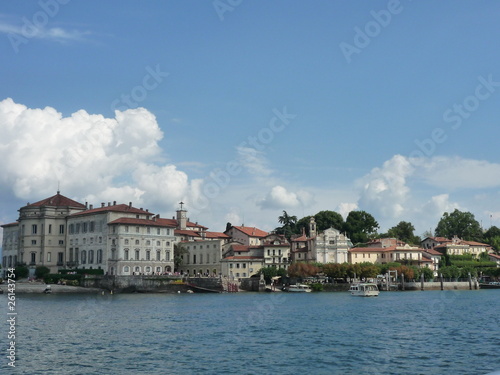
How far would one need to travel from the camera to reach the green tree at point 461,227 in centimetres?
16338

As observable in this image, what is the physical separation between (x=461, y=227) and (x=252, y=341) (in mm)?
140195

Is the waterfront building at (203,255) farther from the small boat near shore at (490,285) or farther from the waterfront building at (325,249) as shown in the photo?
the small boat near shore at (490,285)

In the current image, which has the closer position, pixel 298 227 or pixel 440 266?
pixel 440 266

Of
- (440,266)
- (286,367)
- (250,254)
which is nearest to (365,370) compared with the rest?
(286,367)

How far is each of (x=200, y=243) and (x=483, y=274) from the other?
61195mm

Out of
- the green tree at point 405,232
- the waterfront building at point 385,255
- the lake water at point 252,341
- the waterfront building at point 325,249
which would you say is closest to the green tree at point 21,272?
the lake water at point 252,341

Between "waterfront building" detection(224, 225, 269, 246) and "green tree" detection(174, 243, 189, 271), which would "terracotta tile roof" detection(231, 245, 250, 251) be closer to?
"waterfront building" detection(224, 225, 269, 246)

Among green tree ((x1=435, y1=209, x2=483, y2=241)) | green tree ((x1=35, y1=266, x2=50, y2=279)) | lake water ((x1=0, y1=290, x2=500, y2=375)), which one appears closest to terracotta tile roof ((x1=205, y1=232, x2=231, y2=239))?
green tree ((x1=35, y1=266, x2=50, y2=279))

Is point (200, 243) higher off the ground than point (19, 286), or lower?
higher

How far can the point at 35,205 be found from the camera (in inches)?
4117

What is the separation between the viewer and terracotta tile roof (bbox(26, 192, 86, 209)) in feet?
343

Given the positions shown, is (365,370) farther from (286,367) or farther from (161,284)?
(161,284)

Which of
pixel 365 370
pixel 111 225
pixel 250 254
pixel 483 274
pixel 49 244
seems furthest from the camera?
pixel 483 274

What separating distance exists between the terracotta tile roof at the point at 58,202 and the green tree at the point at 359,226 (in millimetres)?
63723
